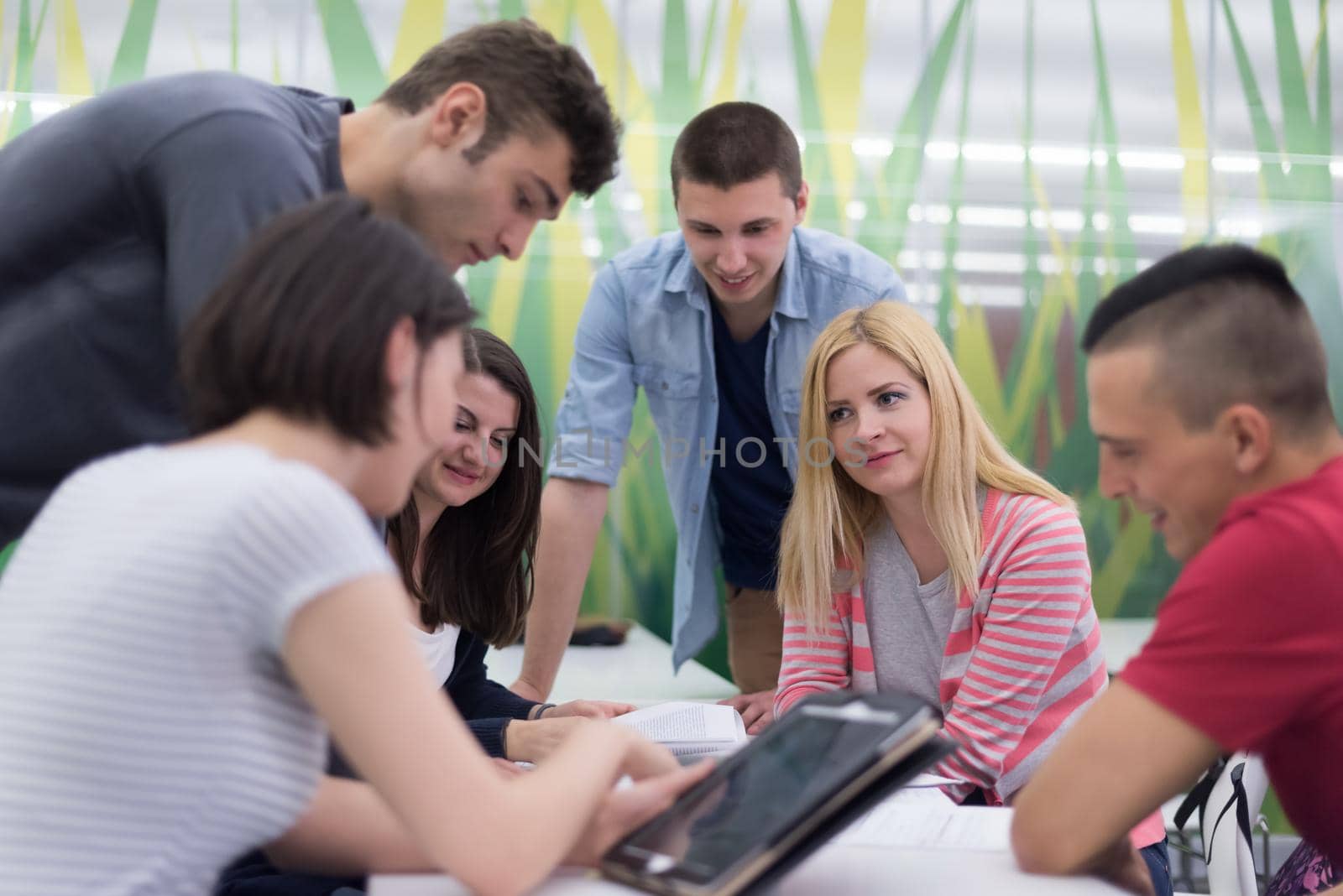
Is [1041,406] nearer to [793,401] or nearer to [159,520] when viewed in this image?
[793,401]

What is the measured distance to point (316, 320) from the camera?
820 mm

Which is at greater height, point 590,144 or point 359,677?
point 590,144

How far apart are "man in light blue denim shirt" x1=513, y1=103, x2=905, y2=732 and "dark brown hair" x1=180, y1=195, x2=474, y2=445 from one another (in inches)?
60.6

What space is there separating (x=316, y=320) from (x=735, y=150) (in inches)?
64.3

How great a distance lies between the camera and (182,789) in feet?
2.51

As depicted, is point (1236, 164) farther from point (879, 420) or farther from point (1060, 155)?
point (879, 420)

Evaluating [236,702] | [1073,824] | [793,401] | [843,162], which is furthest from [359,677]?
[843,162]

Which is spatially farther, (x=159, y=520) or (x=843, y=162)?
(x=843, y=162)

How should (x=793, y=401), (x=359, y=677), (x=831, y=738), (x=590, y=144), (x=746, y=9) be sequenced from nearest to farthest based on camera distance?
(x=359, y=677) < (x=831, y=738) < (x=590, y=144) < (x=793, y=401) < (x=746, y=9)

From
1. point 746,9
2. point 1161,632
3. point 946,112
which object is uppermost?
point 746,9

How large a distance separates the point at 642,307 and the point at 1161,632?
5.86 feet

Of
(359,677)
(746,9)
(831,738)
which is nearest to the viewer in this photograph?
(359,677)

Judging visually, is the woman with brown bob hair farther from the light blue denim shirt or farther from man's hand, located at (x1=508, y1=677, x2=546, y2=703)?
the light blue denim shirt

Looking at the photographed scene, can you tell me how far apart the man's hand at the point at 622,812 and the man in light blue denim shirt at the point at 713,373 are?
4.63 ft
